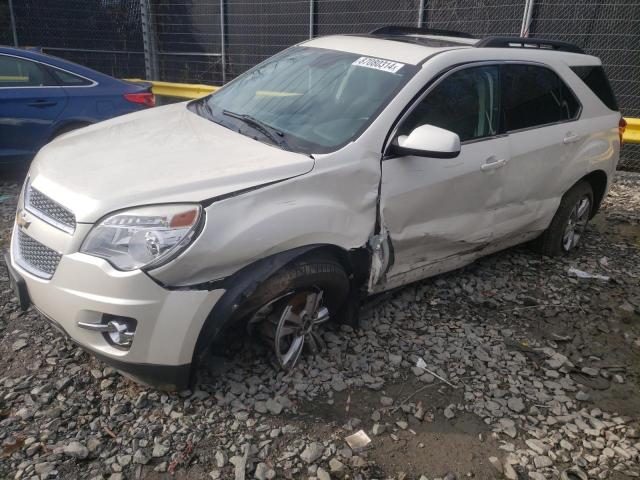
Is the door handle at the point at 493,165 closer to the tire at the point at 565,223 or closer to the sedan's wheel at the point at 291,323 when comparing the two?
the tire at the point at 565,223

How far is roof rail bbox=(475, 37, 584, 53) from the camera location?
149 inches

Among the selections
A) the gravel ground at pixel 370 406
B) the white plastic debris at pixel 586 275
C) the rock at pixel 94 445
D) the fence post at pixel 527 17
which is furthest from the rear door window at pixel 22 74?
the fence post at pixel 527 17

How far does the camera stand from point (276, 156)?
2770mm

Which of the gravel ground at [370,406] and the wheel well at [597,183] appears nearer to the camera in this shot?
the gravel ground at [370,406]

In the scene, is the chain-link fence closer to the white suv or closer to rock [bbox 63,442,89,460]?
the white suv

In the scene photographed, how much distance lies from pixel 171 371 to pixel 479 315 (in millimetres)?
2292

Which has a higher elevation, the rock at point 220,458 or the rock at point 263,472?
the rock at point 220,458

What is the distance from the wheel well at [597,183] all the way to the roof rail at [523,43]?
1.10 metres

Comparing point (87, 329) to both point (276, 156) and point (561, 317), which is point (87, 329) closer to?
→ point (276, 156)

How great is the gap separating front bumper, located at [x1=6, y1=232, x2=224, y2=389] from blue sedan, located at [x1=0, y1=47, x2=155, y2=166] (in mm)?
3772

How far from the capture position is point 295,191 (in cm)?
265

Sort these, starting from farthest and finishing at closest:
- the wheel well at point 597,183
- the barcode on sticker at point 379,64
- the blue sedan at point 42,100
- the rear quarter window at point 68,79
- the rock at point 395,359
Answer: the rear quarter window at point 68,79
the blue sedan at point 42,100
the wheel well at point 597,183
the barcode on sticker at point 379,64
the rock at point 395,359

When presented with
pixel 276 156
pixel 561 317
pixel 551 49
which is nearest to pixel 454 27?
pixel 551 49

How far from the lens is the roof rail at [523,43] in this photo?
12.4 feet
